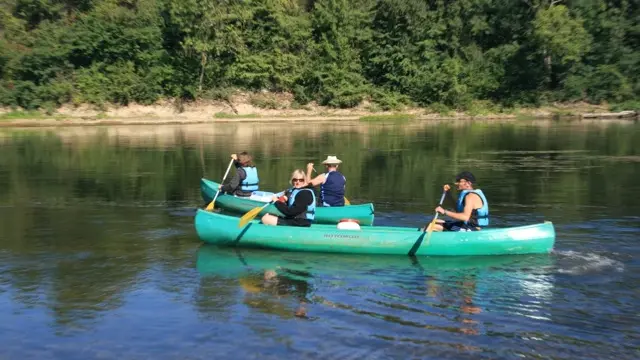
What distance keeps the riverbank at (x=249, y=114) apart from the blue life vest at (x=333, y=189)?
3568 cm

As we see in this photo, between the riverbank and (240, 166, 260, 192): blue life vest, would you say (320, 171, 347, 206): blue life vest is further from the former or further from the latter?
the riverbank

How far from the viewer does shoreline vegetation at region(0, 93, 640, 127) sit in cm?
4800

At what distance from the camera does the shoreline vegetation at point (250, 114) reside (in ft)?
157

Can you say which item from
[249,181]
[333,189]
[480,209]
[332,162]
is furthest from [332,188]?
[480,209]

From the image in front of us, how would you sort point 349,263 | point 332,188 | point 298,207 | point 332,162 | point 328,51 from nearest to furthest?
point 349,263
point 298,207
point 332,162
point 332,188
point 328,51

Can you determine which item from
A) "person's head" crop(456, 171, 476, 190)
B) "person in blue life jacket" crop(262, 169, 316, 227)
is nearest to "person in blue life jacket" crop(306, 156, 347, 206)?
"person in blue life jacket" crop(262, 169, 316, 227)

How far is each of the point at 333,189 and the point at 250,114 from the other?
125ft

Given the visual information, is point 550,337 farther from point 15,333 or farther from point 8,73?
point 8,73

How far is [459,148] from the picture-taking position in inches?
1189

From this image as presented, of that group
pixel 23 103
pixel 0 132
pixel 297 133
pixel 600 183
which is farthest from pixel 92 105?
pixel 600 183

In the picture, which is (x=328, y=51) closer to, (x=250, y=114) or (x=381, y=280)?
(x=250, y=114)

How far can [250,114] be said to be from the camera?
51.8 meters

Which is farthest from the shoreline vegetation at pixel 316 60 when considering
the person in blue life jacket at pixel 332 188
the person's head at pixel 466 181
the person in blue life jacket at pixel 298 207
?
the person's head at pixel 466 181

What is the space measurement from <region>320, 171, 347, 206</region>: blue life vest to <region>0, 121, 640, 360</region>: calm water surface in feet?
3.45
